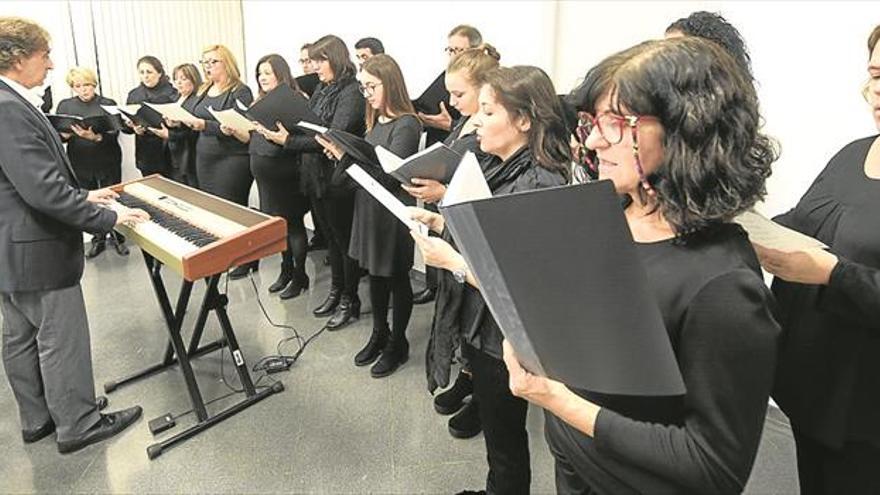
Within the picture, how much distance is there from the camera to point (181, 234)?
94.3 inches

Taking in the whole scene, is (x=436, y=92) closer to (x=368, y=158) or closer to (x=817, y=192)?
(x=368, y=158)

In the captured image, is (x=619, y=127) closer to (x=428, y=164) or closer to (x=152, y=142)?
(x=428, y=164)

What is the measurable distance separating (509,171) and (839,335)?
0.90m

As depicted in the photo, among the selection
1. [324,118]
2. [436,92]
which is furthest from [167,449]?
[436,92]

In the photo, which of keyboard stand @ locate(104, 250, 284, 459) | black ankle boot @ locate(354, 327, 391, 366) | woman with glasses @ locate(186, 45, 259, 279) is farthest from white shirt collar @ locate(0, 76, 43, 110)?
woman with glasses @ locate(186, 45, 259, 279)

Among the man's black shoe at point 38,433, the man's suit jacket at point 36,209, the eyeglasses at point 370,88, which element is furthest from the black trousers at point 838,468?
the man's black shoe at point 38,433

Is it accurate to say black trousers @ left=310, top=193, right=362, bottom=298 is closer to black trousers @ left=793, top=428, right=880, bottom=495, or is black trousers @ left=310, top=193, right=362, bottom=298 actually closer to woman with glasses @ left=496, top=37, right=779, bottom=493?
black trousers @ left=793, top=428, right=880, bottom=495

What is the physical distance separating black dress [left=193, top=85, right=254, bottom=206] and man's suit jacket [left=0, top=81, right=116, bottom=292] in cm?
188

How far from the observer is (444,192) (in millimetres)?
2148

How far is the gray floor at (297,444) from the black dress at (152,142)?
→ 2118 mm

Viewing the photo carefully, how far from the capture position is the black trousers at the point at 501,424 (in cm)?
174

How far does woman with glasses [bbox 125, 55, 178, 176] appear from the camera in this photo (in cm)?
492

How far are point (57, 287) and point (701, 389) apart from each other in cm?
227

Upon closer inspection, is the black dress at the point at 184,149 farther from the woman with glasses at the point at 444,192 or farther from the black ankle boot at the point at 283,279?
the woman with glasses at the point at 444,192
